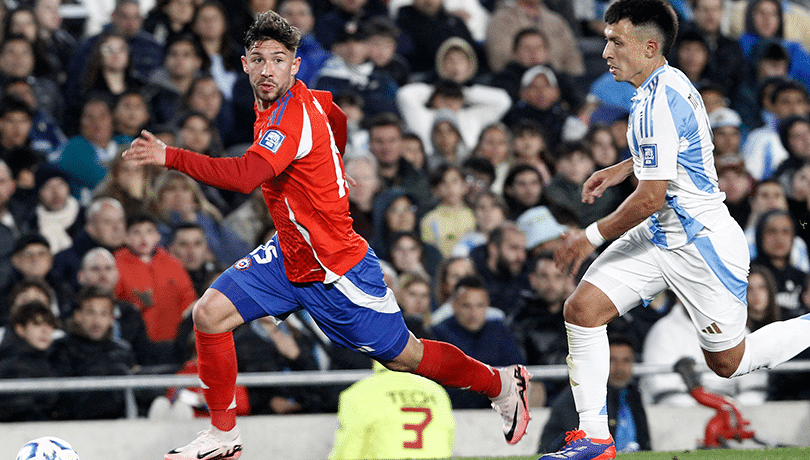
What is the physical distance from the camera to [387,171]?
9.31m

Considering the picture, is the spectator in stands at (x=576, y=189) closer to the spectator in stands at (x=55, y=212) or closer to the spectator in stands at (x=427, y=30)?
the spectator in stands at (x=427, y=30)

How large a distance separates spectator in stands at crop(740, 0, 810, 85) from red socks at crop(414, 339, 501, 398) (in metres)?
7.29

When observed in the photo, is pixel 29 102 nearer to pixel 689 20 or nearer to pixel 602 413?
pixel 602 413

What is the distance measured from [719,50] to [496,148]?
318 centimetres

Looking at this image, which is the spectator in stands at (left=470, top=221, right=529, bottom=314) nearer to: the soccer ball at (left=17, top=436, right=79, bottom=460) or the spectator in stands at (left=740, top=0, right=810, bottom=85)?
the soccer ball at (left=17, top=436, right=79, bottom=460)

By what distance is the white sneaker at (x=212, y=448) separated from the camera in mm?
5039

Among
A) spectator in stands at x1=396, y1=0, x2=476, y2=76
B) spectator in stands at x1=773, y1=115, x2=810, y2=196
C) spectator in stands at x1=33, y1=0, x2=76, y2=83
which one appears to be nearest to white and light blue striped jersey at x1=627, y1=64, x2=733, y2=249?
spectator in stands at x1=773, y1=115, x2=810, y2=196

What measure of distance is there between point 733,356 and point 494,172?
474 centimetres

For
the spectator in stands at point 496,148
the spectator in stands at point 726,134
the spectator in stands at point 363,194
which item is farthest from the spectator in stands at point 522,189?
the spectator in stands at point 726,134

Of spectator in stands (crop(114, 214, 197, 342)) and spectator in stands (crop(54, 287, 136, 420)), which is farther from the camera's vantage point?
spectator in stands (crop(114, 214, 197, 342))

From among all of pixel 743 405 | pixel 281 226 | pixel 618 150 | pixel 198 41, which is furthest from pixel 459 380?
pixel 198 41

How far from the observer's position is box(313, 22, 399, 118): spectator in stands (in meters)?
9.99

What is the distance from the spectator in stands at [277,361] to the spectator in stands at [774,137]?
5.06 meters

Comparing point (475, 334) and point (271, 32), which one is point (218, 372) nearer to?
point (271, 32)
